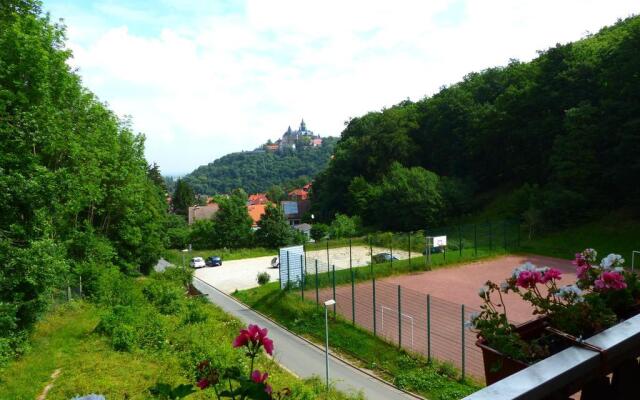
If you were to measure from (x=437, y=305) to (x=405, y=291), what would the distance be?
3.04 m

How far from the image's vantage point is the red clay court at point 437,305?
1430cm

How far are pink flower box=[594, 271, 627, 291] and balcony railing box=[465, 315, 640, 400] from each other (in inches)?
25.0

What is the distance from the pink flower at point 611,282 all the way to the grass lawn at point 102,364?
→ 6.74 meters

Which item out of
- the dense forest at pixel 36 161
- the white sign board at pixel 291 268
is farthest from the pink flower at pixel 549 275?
the white sign board at pixel 291 268

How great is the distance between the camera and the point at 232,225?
144ft

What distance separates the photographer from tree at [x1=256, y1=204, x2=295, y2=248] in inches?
1682

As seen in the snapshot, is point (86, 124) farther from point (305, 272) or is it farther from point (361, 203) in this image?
point (361, 203)

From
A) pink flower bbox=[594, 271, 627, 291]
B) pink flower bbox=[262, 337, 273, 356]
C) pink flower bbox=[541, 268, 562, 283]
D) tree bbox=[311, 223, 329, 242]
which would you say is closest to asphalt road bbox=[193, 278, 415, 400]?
pink flower bbox=[541, 268, 562, 283]

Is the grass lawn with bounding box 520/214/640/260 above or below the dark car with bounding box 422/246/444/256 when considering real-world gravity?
above

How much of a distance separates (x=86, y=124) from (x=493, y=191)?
3717 centimetres

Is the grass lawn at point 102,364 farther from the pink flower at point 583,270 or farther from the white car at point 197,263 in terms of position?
the white car at point 197,263

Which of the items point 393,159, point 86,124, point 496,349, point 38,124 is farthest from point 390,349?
point 393,159

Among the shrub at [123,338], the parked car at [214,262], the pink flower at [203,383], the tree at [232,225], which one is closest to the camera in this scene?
the pink flower at [203,383]

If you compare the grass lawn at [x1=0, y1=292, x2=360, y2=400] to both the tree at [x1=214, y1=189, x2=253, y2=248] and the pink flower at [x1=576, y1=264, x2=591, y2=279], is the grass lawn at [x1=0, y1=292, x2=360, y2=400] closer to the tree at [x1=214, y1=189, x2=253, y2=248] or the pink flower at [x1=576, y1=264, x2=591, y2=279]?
the pink flower at [x1=576, y1=264, x2=591, y2=279]
